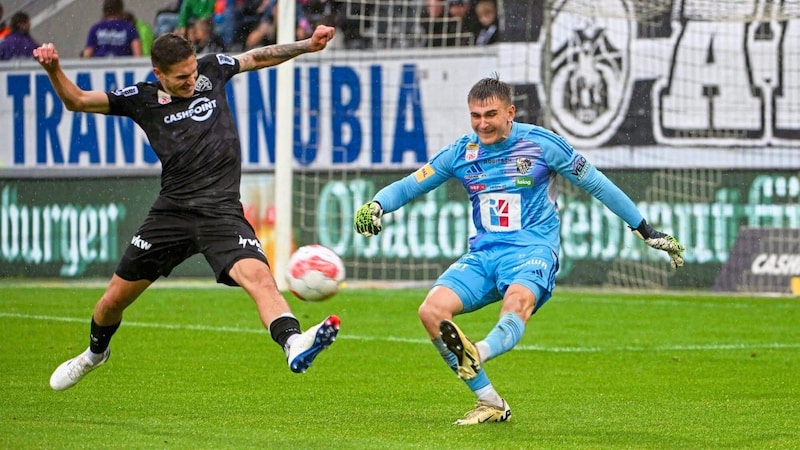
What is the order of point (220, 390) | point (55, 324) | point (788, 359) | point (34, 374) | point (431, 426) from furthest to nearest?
point (55, 324) < point (788, 359) < point (34, 374) < point (220, 390) < point (431, 426)

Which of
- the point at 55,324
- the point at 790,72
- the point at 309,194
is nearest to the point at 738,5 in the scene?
the point at 790,72

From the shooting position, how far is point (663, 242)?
7922 millimetres

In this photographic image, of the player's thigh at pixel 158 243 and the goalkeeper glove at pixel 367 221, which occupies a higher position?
the goalkeeper glove at pixel 367 221

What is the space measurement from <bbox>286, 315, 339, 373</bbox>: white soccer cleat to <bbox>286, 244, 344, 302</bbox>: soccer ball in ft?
2.13

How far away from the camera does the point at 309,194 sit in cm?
1916

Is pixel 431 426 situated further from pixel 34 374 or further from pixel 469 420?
pixel 34 374

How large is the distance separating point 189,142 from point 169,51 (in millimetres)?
550

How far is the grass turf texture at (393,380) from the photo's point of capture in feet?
24.6

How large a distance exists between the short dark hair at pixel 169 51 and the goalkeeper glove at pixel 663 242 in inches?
107

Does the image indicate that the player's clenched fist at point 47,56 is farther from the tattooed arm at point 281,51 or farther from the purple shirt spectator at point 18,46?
the purple shirt spectator at point 18,46

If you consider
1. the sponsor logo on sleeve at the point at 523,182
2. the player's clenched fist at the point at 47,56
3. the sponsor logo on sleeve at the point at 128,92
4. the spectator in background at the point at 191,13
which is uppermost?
the spectator in background at the point at 191,13

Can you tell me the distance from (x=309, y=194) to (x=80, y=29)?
3.85 m

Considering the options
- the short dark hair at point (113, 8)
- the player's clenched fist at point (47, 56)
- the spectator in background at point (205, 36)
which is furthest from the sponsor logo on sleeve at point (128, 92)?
the short dark hair at point (113, 8)

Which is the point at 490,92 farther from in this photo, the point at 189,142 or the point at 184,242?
the point at 184,242
